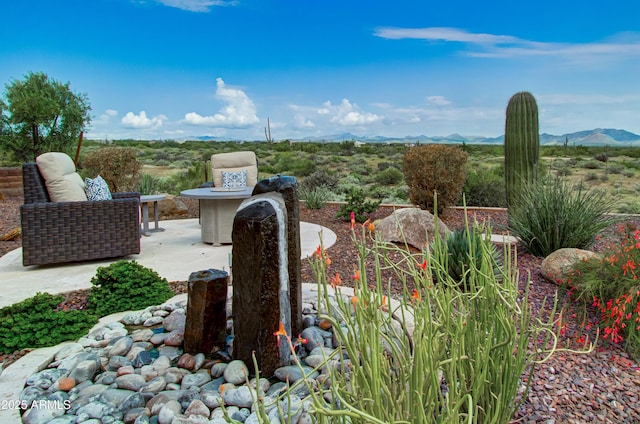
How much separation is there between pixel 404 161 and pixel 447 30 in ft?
20.6

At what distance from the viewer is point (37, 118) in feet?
46.5

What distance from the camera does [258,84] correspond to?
18.3 metres

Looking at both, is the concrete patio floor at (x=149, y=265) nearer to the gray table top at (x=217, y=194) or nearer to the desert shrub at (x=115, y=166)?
the gray table top at (x=217, y=194)

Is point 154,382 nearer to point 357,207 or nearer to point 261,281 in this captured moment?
point 261,281

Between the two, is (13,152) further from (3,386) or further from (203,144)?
(203,144)

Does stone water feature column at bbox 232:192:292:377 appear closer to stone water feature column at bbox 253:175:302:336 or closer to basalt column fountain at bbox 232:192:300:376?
basalt column fountain at bbox 232:192:300:376

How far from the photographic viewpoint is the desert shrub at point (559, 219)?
5.39 metres

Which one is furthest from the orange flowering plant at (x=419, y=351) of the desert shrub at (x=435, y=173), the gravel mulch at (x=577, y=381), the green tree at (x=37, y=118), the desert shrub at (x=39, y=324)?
the green tree at (x=37, y=118)

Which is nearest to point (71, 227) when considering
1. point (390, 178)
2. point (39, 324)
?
point (39, 324)

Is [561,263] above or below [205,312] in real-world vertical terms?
below

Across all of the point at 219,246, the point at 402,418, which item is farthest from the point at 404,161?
the point at 402,418

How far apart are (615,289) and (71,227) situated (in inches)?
209

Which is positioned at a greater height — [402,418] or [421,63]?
[421,63]

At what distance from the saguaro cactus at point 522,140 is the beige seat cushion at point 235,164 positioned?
427 centimetres
